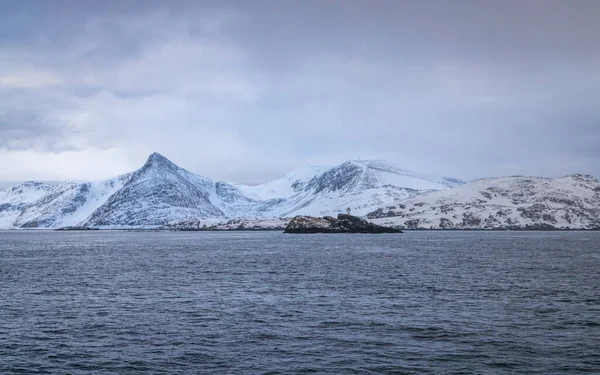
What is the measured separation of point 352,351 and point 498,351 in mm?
10030

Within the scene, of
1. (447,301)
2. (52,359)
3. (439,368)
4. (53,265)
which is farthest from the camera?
(53,265)

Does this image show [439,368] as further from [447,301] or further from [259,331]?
[447,301]

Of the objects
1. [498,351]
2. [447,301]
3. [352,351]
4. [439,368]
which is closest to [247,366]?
[352,351]

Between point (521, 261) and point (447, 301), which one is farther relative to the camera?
point (521, 261)

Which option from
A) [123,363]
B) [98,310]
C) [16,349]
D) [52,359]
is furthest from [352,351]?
[98,310]

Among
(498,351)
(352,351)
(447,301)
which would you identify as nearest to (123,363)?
(352,351)

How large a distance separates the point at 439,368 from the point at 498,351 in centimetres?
Result: 627

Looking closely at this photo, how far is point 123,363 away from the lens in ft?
118

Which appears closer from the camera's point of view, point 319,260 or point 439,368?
point 439,368

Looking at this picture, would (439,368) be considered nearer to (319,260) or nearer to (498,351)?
(498,351)

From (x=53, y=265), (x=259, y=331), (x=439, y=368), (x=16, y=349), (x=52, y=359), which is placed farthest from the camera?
(x=53, y=265)

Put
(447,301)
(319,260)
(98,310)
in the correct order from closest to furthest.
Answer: (98,310), (447,301), (319,260)

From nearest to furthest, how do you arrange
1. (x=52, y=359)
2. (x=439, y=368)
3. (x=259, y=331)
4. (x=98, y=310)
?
(x=439, y=368) → (x=52, y=359) → (x=259, y=331) → (x=98, y=310)

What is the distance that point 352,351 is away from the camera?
3856 centimetres
